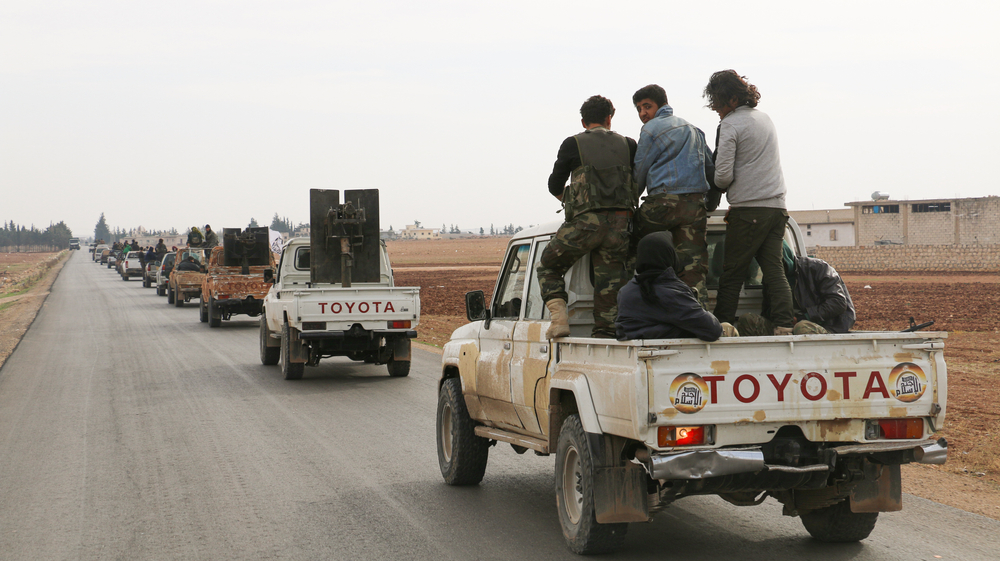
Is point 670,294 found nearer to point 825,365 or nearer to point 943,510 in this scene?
point 825,365

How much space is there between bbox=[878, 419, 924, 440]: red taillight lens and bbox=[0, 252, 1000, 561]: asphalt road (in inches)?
34.8

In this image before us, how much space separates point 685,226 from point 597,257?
60 centimetres

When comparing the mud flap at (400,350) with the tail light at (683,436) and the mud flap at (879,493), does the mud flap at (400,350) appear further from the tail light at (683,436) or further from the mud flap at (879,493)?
the tail light at (683,436)

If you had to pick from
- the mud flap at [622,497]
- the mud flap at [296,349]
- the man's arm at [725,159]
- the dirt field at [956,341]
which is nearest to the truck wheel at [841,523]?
the mud flap at [622,497]

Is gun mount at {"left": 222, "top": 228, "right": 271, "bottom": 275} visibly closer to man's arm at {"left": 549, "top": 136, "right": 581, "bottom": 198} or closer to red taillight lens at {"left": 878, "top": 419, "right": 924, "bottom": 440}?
man's arm at {"left": 549, "top": 136, "right": 581, "bottom": 198}

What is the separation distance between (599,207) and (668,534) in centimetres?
211

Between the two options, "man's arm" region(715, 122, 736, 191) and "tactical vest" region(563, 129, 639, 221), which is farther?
"man's arm" region(715, 122, 736, 191)

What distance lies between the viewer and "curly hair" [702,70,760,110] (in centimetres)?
612

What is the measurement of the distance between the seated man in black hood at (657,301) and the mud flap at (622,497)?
74 centimetres

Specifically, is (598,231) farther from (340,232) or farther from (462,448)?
(340,232)

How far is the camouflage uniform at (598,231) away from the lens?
577 centimetres

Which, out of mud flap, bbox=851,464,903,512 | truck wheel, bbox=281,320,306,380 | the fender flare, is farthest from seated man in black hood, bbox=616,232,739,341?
truck wheel, bbox=281,320,306,380

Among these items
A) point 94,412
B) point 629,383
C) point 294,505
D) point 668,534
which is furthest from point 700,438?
point 94,412

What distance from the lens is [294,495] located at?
23.0ft
